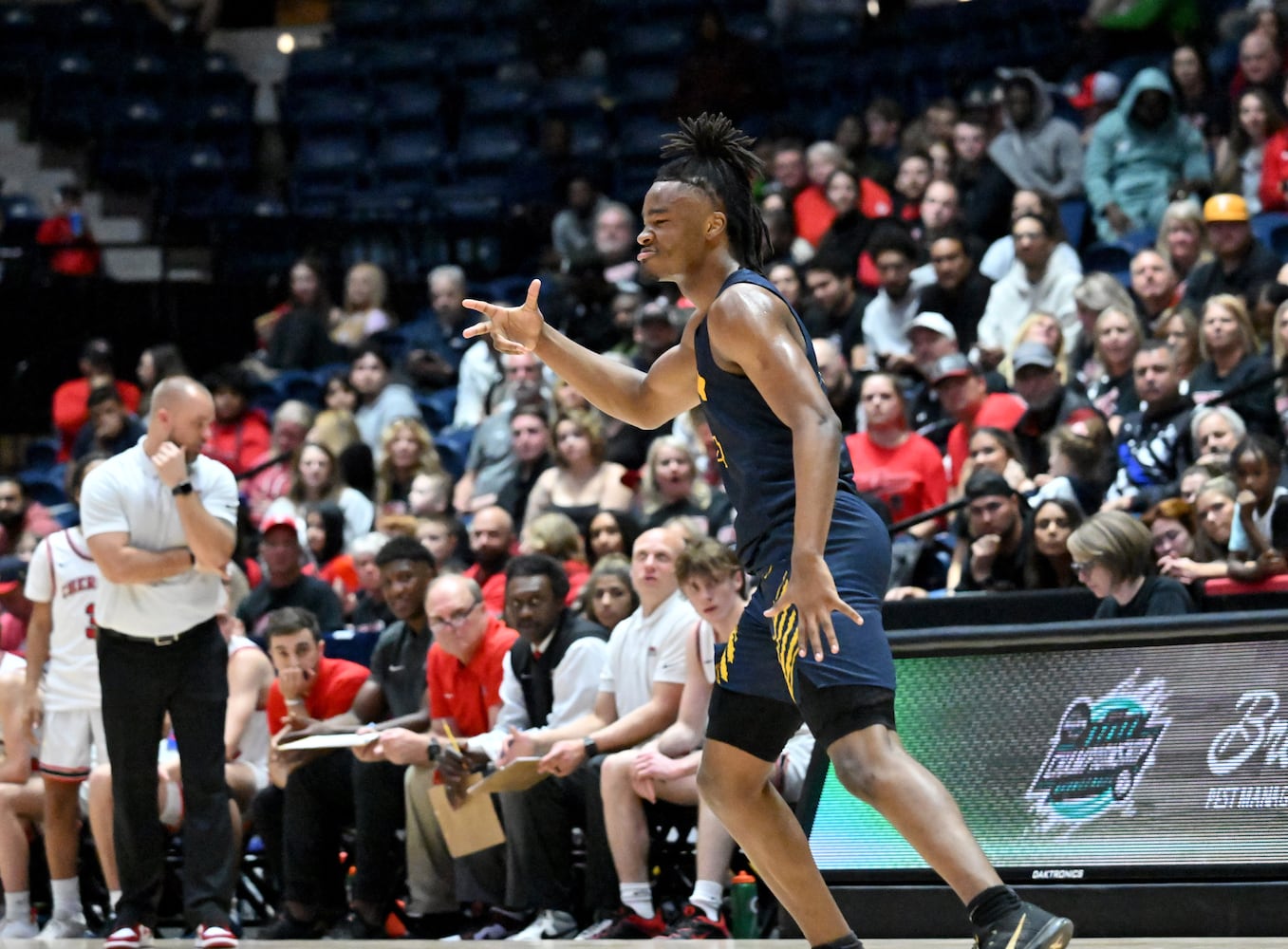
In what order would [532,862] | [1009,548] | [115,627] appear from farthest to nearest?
[1009,548] → [532,862] → [115,627]

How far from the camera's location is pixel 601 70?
14.7m

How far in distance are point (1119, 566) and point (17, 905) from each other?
4.44 metres

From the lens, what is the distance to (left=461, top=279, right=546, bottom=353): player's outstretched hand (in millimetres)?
4324

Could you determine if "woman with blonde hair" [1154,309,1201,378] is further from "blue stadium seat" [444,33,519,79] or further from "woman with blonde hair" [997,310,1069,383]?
"blue stadium seat" [444,33,519,79]

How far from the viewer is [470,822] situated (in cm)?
658

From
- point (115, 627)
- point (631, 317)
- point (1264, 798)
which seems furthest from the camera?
point (631, 317)

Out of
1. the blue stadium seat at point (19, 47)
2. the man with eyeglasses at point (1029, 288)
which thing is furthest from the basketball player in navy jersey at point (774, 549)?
the blue stadium seat at point (19, 47)

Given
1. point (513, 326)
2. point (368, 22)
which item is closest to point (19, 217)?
point (368, 22)

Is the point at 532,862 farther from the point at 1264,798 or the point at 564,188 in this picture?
the point at 564,188

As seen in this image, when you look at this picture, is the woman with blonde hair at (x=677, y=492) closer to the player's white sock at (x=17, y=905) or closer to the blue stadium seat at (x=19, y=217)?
the player's white sock at (x=17, y=905)

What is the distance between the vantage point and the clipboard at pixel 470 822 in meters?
6.56

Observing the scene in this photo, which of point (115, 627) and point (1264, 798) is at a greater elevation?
point (115, 627)

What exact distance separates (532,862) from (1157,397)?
3.36 metres

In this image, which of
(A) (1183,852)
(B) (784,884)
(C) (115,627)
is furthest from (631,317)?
(B) (784,884)
